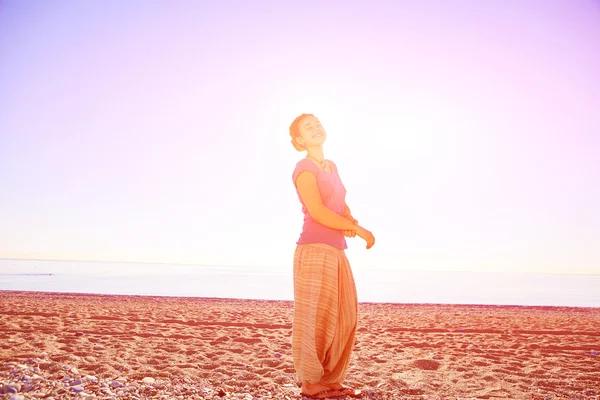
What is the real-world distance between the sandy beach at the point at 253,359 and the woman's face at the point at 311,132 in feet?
A: 6.75

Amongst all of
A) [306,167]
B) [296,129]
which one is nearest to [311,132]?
Answer: [296,129]

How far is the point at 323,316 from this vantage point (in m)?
3.57

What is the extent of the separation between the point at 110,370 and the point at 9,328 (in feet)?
12.9

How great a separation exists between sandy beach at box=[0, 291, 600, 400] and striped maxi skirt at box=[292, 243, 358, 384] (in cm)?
44

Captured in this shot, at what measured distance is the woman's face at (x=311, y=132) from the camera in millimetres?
3730

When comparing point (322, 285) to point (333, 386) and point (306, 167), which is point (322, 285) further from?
point (306, 167)

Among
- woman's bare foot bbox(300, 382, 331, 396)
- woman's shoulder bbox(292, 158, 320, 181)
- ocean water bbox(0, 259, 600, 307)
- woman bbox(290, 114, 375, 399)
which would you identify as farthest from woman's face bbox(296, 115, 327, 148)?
ocean water bbox(0, 259, 600, 307)

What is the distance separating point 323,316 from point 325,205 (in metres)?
0.85

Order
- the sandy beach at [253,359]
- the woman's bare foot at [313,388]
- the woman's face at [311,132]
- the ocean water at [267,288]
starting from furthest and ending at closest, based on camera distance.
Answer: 1. the ocean water at [267,288]
2. the sandy beach at [253,359]
3. the woman's face at [311,132]
4. the woman's bare foot at [313,388]

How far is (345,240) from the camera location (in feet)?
12.3

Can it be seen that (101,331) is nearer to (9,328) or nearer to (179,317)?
(9,328)

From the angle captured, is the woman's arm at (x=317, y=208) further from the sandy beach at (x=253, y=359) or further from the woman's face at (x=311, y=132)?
the sandy beach at (x=253, y=359)

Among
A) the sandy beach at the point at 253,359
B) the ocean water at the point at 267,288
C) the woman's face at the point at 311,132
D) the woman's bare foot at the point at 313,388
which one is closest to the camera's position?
the woman's bare foot at the point at 313,388

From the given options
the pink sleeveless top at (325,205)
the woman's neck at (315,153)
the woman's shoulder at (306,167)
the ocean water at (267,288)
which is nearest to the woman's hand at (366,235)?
the pink sleeveless top at (325,205)
